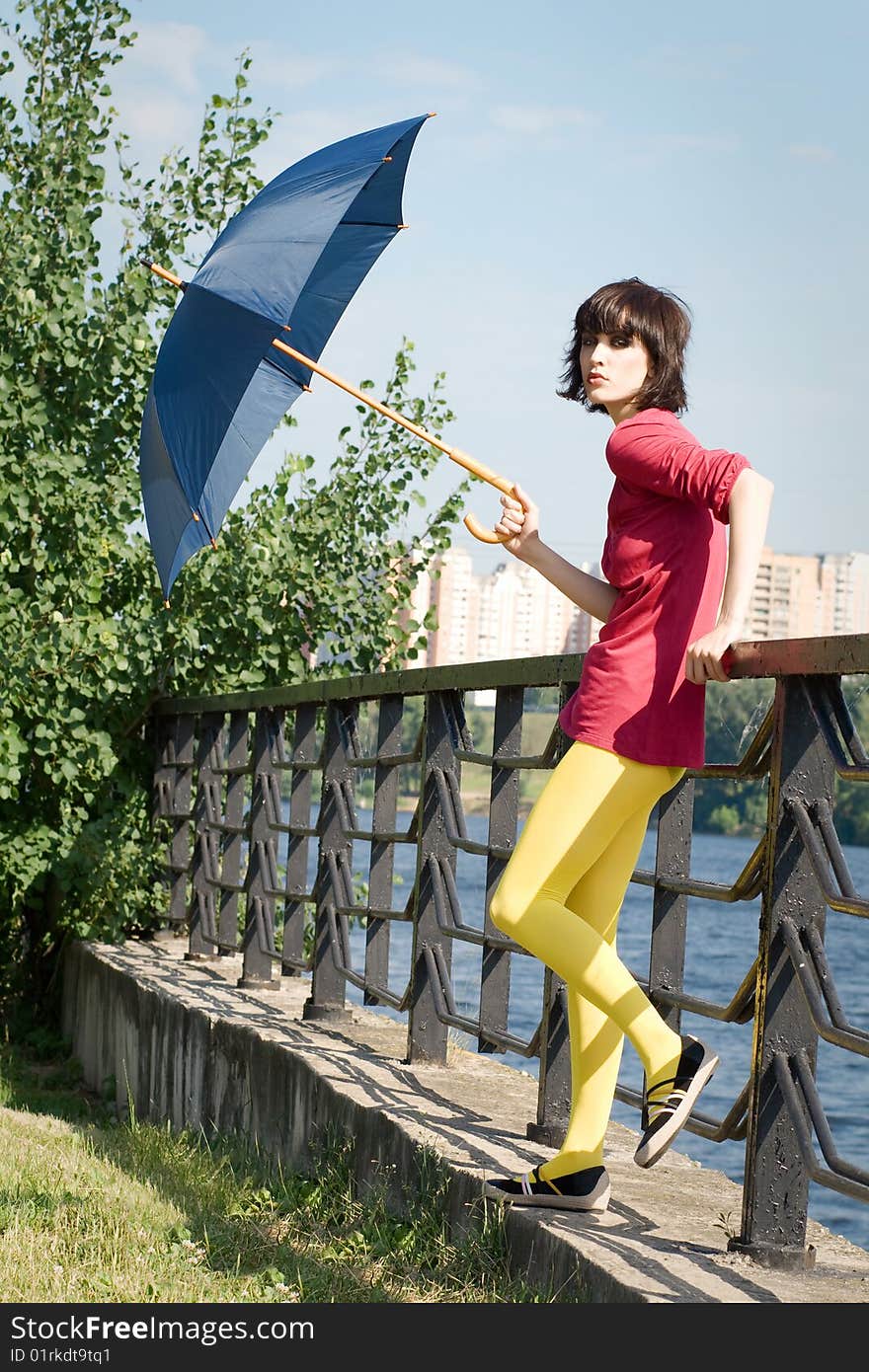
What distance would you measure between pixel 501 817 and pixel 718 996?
1029 inches

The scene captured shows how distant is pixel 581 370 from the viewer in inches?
125

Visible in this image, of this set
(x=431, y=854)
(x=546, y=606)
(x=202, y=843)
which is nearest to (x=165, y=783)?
(x=202, y=843)

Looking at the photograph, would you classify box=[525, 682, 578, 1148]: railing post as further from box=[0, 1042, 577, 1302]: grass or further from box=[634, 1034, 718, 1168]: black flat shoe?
box=[634, 1034, 718, 1168]: black flat shoe

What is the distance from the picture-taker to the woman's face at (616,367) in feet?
10.2

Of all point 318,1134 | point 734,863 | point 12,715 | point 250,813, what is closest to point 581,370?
point 318,1134

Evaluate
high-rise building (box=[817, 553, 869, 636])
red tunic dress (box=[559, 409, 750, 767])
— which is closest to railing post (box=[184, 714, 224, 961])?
red tunic dress (box=[559, 409, 750, 767])

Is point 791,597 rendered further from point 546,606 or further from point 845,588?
point 546,606

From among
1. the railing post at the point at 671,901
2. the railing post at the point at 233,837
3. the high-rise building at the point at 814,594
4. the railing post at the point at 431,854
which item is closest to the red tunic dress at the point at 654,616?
the railing post at the point at 671,901

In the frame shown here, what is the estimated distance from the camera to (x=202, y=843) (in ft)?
25.7

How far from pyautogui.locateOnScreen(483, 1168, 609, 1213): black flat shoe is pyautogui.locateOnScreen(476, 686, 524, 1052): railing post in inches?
39.0

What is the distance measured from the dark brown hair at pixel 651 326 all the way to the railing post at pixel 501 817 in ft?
4.05

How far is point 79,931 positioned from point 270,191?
17.4 feet

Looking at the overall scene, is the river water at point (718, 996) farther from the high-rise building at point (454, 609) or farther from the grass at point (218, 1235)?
the high-rise building at point (454, 609)

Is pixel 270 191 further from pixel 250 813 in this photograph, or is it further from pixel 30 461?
pixel 30 461
